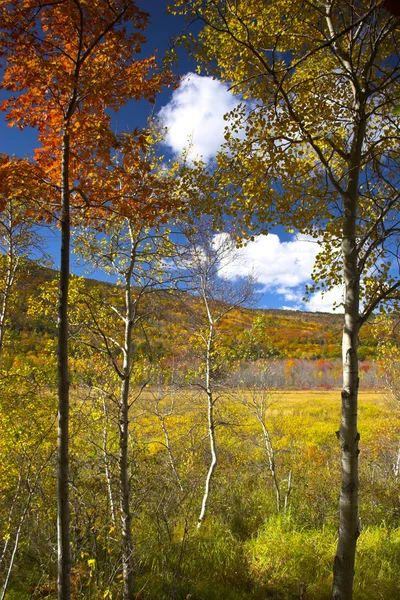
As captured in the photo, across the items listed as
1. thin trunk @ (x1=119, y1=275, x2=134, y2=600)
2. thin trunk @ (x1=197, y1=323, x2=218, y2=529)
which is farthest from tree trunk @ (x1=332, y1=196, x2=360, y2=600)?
thin trunk @ (x1=197, y1=323, x2=218, y2=529)

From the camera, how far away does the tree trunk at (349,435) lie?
10.3 ft

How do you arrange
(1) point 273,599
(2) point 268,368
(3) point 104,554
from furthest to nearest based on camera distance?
(2) point 268,368
(3) point 104,554
(1) point 273,599

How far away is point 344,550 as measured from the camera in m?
3.16

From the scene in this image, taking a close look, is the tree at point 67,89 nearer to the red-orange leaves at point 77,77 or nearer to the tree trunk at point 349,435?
the red-orange leaves at point 77,77

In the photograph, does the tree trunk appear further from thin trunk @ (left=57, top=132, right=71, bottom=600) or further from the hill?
thin trunk @ (left=57, top=132, right=71, bottom=600)

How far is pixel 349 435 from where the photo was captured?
3.28 metres

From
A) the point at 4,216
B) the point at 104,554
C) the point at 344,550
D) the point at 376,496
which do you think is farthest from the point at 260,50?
the point at 376,496

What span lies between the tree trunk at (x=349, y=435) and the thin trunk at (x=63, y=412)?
227 centimetres

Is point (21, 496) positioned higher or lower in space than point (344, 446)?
lower

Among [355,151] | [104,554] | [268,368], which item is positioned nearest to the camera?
[355,151]

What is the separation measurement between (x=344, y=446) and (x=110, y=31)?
169 inches

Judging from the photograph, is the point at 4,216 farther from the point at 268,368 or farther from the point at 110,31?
the point at 268,368

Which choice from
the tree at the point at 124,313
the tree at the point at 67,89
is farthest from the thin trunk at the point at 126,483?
the tree at the point at 67,89

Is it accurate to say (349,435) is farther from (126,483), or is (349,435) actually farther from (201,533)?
(201,533)
